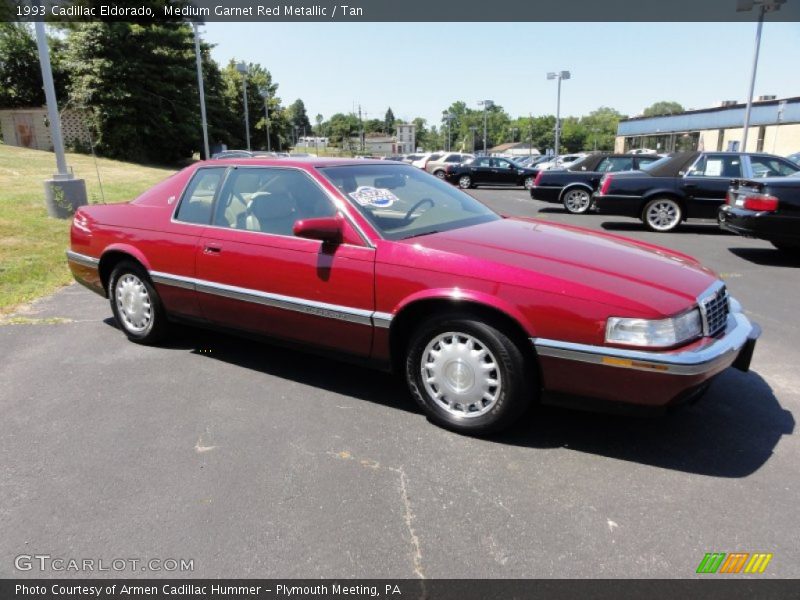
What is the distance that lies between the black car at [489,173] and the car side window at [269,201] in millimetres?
22139

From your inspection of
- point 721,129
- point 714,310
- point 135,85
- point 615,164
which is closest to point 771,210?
point 714,310

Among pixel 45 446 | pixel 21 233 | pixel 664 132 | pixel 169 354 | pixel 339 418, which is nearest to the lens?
pixel 45 446

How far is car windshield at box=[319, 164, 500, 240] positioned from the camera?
11.9 ft

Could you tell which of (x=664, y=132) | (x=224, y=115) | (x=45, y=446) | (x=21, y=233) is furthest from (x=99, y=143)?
(x=664, y=132)

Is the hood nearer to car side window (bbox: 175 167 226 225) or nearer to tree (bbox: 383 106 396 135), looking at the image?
car side window (bbox: 175 167 226 225)

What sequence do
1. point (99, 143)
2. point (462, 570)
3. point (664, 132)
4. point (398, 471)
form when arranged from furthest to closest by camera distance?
point (664, 132) < point (99, 143) < point (398, 471) < point (462, 570)

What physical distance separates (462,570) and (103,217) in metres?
4.23

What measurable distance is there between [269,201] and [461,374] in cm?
185

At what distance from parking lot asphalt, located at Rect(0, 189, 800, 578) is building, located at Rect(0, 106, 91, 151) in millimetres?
36576

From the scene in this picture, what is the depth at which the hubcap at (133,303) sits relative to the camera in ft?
15.4

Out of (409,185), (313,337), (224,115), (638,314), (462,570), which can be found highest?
(224,115)

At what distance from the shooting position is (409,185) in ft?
13.8

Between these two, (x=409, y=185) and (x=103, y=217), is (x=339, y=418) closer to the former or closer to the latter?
(x=409, y=185)
